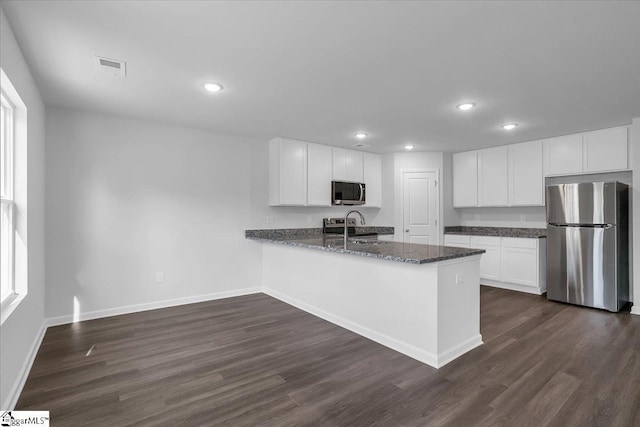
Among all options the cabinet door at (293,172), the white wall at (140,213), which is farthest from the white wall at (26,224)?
the cabinet door at (293,172)

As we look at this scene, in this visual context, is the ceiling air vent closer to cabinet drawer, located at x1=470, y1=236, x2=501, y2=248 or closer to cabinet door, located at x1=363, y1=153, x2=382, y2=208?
cabinet door, located at x1=363, y1=153, x2=382, y2=208

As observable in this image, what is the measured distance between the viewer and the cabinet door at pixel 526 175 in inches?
189

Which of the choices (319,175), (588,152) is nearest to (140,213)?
(319,175)

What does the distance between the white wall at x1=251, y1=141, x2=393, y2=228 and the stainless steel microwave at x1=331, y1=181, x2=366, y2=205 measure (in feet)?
0.99

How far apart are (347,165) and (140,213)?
10.6 feet

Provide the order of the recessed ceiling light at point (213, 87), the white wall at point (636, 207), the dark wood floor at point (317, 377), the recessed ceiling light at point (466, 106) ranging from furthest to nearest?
the white wall at point (636, 207) < the recessed ceiling light at point (466, 106) < the recessed ceiling light at point (213, 87) < the dark wood floor at point (317, 377)

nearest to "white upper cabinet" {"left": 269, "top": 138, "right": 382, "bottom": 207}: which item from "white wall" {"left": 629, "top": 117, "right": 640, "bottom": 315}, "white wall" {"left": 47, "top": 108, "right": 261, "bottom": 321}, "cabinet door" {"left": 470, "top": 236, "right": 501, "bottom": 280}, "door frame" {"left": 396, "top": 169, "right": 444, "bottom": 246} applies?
"white wall" {"left": 47, "top": 108, "right": 261, "bottom": 321}

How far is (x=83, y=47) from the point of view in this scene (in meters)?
2.17

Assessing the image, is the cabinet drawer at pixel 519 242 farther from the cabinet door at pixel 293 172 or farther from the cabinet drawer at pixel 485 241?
the cabinet door at pixel 293 172

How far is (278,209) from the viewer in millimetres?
5055

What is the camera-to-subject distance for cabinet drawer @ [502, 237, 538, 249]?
4734 millimetres

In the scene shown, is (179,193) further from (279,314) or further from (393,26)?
(393,26)

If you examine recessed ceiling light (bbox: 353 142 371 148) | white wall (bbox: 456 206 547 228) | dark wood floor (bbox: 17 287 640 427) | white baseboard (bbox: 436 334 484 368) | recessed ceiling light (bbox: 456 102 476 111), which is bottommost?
dark wood floor (bbox: 17 287 640 427)

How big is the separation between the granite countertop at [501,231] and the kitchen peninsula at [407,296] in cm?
264
